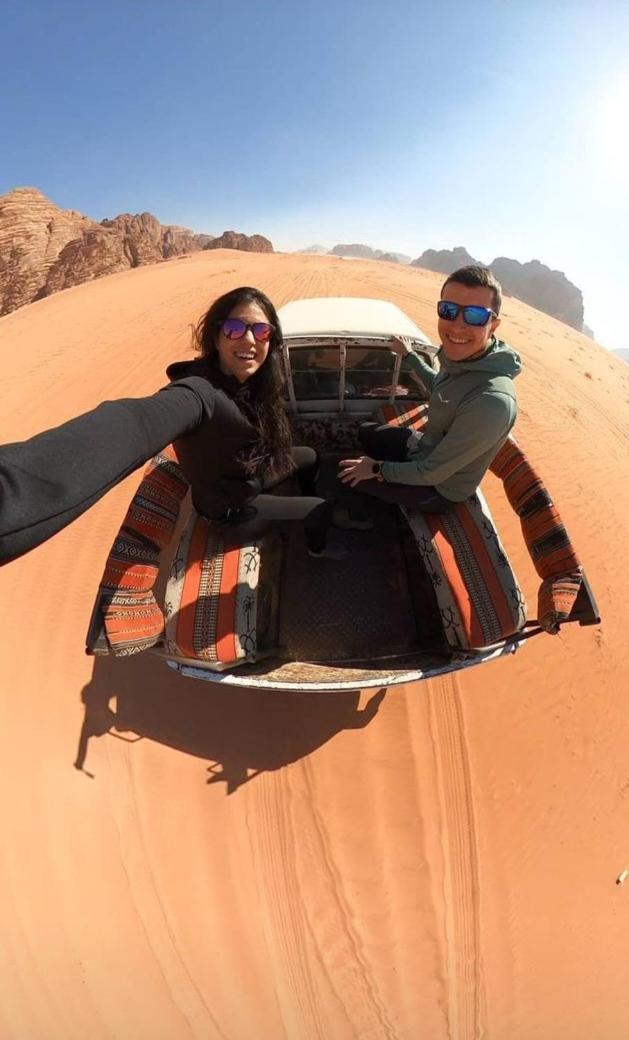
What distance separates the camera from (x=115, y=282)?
17.6 metres

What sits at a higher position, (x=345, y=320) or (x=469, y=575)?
(x=345, y=320)

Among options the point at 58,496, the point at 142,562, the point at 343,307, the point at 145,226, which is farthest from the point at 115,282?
the point at 145,226

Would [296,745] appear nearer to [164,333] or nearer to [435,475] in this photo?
[435,475]

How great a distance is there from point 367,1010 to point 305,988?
387 millimetres

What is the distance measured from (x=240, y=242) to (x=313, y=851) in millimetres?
40290

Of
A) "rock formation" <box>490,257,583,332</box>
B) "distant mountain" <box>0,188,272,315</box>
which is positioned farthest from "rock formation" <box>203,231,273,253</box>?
"rock formation" <box>490,257,583,332</box>

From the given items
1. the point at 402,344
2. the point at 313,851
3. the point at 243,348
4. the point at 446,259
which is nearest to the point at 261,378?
the point at 243,348

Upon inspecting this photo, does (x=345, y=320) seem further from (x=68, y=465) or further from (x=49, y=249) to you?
(x=49, y=249)

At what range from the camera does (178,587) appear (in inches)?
107

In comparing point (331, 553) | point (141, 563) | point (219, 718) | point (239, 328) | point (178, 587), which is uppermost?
point (239, 328)

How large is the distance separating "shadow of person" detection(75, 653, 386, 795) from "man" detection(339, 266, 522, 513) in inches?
72.3

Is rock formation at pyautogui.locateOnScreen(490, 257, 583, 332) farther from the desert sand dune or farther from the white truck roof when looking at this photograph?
the desert sand dune

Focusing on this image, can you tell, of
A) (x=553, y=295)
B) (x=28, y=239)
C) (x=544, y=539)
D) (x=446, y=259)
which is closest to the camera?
(x=544, y=539)

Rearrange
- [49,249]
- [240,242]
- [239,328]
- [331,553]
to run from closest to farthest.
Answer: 1. [239,328]
2. [331,553]
3. [49,249]
4. [240,242]
